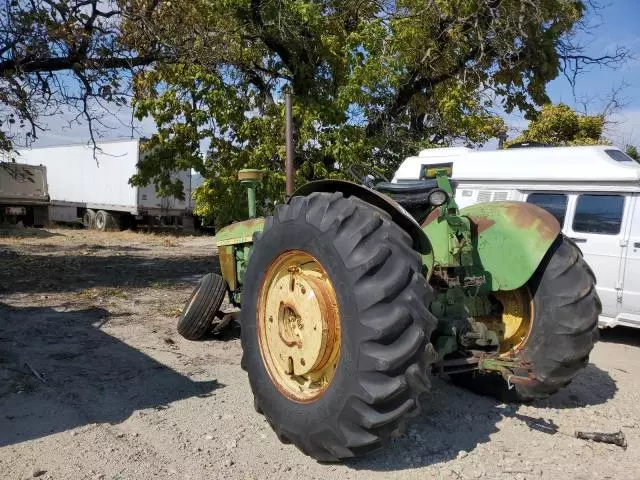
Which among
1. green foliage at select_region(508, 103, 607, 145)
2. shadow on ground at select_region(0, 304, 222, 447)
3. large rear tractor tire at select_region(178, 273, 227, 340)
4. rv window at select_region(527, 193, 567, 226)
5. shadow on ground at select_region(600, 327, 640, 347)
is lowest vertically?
shadow on ground at select_region(600, 327, 640, 347)

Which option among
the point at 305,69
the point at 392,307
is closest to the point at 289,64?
the point at 305,69

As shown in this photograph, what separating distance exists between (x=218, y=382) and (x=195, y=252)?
441 inches

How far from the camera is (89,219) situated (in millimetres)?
22328

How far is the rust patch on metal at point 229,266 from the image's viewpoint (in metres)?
6.04

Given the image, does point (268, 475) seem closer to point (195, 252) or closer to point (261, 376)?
point (261, 376)

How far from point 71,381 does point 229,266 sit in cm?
200

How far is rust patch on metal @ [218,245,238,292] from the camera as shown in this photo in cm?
604

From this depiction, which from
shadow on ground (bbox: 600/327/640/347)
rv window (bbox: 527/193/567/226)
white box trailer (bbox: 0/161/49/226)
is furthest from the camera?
white box trailer (bbox: 0/161/49/226)

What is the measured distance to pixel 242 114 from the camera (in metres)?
10.5

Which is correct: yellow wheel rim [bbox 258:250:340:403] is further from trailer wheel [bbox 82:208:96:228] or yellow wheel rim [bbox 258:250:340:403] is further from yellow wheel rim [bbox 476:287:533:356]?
trailer wheel [bbox 82:208:96:228]

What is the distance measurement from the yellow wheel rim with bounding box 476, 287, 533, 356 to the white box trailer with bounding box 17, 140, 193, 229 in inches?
642

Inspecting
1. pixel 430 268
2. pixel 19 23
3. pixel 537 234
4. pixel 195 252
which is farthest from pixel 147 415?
pixel 195 252

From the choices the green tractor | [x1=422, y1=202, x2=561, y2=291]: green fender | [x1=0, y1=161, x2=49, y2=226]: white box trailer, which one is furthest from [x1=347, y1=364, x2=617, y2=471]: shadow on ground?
[x1=0, y1=161, x2=49, y2=226]: white box trailer

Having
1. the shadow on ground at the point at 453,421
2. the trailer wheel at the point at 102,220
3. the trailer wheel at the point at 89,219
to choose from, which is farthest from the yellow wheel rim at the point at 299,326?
the trailer wheel at the point at 89,219
